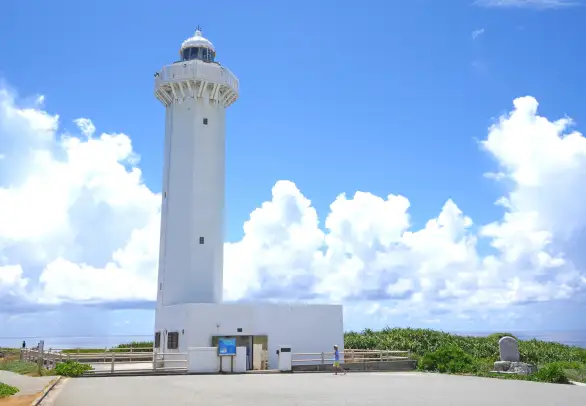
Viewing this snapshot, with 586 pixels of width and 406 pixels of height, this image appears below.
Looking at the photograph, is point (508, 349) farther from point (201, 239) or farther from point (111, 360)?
point (111, 360)

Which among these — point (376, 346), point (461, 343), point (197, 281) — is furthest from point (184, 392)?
point (461, 343)

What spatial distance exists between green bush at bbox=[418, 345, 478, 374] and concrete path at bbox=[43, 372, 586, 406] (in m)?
2.06

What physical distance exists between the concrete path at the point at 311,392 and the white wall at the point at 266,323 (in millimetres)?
4985

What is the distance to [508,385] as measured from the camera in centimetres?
1794

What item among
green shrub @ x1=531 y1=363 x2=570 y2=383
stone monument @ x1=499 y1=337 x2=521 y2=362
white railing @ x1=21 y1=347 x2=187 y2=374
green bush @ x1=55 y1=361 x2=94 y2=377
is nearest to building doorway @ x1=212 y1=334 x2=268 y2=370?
white railing @ x1=21 y1=347 x2=187 y2=374

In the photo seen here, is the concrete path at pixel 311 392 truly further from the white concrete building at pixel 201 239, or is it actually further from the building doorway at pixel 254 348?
the white concrete building at pixel 201 239

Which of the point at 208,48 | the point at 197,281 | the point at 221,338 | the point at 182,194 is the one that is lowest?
the point at 221,338

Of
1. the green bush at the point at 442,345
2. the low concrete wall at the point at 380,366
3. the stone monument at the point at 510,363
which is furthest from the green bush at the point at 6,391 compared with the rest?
the green bush at the point at 442,345

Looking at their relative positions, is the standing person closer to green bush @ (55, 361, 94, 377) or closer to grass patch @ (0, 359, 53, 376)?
green bush @ (55, 361, 94, 377)

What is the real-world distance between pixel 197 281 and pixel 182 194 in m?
4.86

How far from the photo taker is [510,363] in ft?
73.0

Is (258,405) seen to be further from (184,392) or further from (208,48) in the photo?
(208,48)

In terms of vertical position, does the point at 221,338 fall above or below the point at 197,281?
below

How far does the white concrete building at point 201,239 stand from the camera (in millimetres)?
26812
